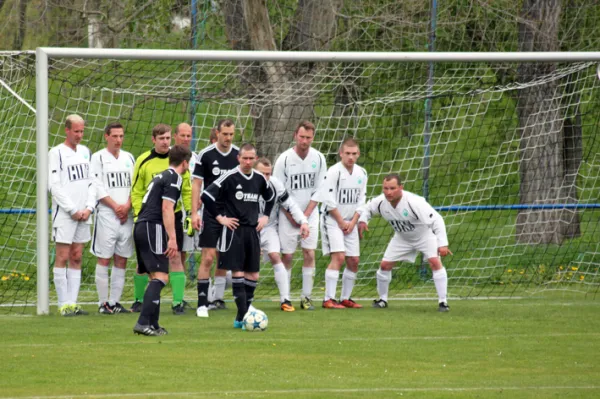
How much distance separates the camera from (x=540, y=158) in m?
13.9

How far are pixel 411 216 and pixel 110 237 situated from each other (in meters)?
3.28

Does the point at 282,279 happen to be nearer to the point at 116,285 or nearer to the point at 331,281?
Result: the point at 331,281

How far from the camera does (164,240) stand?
931cm

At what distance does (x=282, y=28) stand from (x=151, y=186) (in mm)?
5899

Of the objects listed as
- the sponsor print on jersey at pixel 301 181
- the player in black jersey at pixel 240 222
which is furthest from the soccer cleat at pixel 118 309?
the sponsor print on jersey at pixel 301 181

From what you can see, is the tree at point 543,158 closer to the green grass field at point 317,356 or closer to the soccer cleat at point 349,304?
the green grass field at point 317,356

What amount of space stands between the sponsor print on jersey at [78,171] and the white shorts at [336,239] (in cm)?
268

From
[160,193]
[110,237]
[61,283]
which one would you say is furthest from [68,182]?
[160,193]

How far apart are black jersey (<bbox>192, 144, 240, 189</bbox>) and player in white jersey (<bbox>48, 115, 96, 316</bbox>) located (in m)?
1.14

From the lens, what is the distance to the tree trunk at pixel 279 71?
527 inches

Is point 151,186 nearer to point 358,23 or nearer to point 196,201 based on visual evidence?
point 196,201

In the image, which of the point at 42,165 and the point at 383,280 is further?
the point at 383,280

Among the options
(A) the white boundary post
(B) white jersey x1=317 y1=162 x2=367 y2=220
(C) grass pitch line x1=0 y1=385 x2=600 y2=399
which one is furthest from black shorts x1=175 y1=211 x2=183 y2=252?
(C) grass pitch line x1=0 y1=385 x2=600 y2=399

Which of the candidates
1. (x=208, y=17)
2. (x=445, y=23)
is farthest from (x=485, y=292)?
(x=208, y=17)
